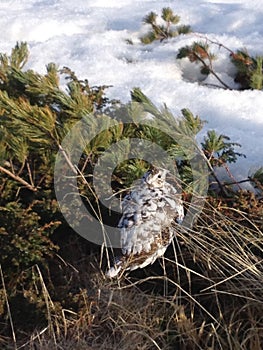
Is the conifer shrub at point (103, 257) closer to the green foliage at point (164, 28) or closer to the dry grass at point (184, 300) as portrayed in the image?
the dry grass at point (184, 300)

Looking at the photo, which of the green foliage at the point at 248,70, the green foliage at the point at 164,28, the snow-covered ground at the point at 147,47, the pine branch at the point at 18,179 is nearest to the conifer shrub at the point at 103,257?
the pine branch at the point at 18,179

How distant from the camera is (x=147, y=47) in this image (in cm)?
366

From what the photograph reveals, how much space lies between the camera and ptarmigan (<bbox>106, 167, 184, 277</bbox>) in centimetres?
175

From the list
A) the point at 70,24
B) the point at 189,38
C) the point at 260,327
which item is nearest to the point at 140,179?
the point at 260,327

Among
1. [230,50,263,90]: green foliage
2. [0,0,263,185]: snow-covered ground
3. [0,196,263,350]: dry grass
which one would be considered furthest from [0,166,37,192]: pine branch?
[230,50,263,90]: green foliage

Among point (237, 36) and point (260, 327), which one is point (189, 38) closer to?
point (237, 36)

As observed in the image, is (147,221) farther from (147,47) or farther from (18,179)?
(147,47)

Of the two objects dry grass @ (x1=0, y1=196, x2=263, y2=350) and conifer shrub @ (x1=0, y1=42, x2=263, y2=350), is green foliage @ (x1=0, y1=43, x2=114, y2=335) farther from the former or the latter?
dry grass @ (x1=0, y1=196, x2=263, y2=350)

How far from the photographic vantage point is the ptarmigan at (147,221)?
175 centimetres

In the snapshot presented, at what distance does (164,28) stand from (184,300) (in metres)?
2.33

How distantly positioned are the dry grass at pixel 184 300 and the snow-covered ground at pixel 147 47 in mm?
311

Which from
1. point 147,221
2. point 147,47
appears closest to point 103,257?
point 147,221

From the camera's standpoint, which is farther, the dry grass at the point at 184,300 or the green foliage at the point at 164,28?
the green foliage at the point at 164,28

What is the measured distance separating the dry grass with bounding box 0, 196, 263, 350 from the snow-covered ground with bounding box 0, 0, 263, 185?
311 mm
